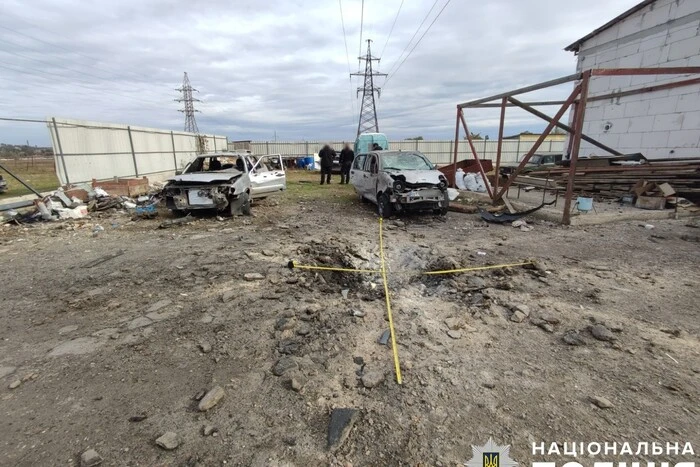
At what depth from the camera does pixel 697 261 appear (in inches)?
201

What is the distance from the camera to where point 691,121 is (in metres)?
10.6

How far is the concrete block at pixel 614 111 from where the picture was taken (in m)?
12.7

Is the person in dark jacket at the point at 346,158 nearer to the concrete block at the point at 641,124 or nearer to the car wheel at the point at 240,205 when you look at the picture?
the car wheel at the point at 240,205

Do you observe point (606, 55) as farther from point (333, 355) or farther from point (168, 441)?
point (168, 441)

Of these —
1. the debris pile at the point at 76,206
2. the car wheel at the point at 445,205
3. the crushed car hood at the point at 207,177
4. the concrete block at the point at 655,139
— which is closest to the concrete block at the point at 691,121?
the concrete block at the point at 655,139

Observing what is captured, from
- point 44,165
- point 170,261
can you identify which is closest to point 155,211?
point 170,261

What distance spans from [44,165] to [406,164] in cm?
3154

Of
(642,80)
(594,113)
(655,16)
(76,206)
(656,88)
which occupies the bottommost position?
(76,206)

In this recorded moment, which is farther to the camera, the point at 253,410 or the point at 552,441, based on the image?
the point at 253,410

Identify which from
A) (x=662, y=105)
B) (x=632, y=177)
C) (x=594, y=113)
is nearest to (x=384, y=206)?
(x=632, y=177)

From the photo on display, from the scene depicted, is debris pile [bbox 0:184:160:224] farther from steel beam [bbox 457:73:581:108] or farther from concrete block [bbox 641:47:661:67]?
Answer: concrete block [bbox 641:47:661:67]

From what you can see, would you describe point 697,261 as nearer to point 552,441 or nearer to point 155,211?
point 552,441

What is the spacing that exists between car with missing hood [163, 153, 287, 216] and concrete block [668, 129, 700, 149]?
43.6 feet

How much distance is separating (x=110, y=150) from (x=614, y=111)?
19739mm
